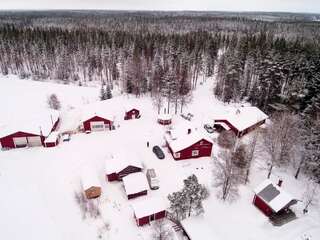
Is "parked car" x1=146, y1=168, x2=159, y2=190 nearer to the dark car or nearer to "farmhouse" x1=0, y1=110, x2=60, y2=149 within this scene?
the dark car

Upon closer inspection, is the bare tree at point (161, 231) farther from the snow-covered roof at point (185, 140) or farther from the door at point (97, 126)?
the door at point (97, 126)

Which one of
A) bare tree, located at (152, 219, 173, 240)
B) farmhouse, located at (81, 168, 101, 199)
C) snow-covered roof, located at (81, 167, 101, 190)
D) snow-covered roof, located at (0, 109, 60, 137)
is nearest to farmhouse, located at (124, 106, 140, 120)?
snow-covered roof, located at (0, 109, 60, 137)

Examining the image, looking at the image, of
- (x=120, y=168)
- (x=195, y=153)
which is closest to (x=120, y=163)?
(x=120, y=168)

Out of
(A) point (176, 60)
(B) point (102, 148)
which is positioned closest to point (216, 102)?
(A) point (176, 60)

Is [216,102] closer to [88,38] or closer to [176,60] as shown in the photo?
[176,60]

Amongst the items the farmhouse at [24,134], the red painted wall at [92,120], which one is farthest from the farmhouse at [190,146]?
the farmhouse at [24,134]
